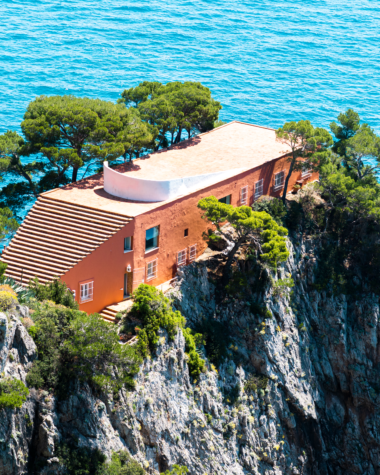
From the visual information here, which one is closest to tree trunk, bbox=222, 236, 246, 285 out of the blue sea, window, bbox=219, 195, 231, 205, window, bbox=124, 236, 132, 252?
window, bbox=219, 195, 231, 205

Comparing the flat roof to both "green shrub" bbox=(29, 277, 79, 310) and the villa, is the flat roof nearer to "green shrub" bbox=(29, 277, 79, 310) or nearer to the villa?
the villa

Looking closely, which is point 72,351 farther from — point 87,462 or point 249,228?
point 249,228

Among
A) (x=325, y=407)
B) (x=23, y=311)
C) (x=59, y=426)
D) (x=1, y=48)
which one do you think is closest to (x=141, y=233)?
(x=23, y=311)

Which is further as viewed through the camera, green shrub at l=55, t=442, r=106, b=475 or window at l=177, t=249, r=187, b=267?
window at l=177, t=249, r=187, b=267

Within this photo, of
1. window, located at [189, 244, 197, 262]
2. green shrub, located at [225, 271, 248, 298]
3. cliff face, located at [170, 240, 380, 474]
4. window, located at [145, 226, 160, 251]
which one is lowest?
cliff face, located at [170, 240, 380, 474]

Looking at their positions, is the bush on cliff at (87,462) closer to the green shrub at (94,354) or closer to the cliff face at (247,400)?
the cliff face at (247,400)

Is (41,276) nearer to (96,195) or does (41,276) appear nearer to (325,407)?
(96,195)

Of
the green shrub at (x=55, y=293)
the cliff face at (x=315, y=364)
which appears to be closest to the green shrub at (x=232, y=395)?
the cliff face at (x=315, y=364)
